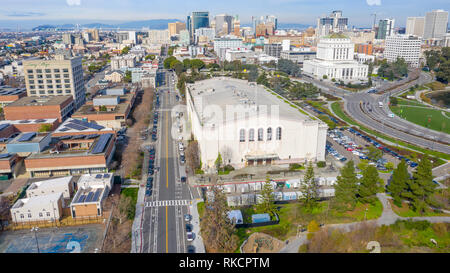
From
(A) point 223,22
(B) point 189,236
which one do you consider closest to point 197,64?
(B) point 189,236

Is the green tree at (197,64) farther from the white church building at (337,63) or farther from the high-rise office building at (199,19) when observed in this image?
the high-rise office building at (199,19)

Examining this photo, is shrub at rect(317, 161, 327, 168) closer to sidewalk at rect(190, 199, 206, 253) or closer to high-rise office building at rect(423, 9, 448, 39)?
sidewalk at rect(190, 199, 206, 253)

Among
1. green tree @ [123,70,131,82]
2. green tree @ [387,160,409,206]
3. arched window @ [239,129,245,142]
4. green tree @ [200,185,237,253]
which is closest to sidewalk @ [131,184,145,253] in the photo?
green tree @ [200,185,237,253]

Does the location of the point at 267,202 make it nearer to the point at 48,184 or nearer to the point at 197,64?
the point at 48,184

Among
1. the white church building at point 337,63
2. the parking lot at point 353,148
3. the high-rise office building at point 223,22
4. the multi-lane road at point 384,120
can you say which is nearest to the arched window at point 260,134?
the parking lot at point 353,148

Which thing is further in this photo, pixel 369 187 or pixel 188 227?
pixel 369 187
